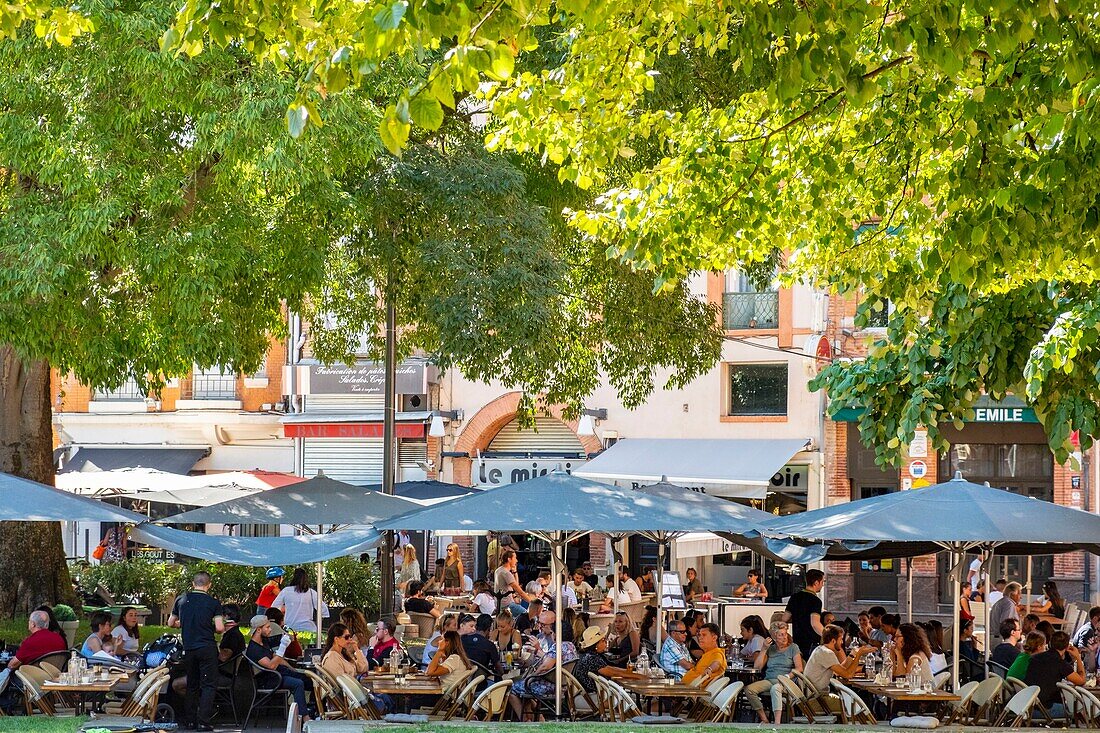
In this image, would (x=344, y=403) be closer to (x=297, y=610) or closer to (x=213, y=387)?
(x=213, y=387)

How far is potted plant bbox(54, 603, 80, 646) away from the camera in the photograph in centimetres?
1695

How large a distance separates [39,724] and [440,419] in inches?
791

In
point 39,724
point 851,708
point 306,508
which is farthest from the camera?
point 306,508

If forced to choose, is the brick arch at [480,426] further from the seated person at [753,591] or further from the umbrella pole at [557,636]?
the umbrella pole at [557,636]

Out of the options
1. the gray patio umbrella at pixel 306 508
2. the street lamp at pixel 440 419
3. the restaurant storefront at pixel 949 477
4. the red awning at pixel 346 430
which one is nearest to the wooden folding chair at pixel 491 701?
the gray patio umbrella at pixel 306 508

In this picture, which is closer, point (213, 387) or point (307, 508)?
point (307, 508)

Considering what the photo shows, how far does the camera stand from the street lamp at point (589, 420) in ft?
103

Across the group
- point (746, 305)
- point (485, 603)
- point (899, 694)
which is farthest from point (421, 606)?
point (746, 305)

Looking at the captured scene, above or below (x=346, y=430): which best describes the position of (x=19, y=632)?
below

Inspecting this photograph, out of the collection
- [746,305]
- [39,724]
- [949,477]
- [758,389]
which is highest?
[746,305]

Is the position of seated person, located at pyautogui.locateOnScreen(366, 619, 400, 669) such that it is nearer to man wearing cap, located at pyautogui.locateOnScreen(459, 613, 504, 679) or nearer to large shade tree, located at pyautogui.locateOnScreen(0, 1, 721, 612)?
man wearing cap, located at pyautogui.locateOnScreen(459, 613, 504, 679)

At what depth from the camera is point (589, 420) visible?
103ft

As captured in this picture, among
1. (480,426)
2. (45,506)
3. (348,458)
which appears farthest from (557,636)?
(348,458)

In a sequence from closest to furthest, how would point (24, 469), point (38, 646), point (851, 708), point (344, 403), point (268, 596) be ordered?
point (851, 708) → point (38, 646) → point (24, 469) → point (268, 596) → point (344, 403)
